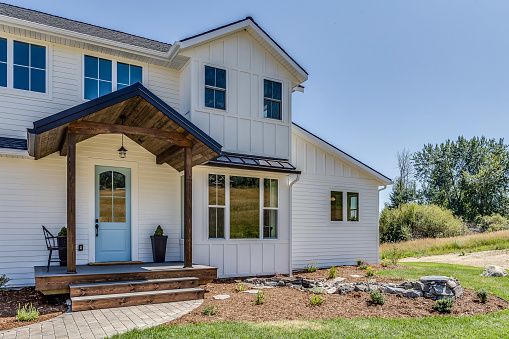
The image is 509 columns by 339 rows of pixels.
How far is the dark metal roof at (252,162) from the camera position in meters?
9.82

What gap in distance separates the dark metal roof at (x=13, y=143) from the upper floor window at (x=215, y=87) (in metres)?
4.31

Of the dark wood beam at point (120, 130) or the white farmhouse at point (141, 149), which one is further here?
the white farmhouse at point (141, 149)

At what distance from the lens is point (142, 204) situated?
9.77 meters

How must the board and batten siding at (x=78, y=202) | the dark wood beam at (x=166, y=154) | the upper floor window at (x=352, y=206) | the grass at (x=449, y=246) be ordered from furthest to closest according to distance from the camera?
the grass at (x=449, y=246) < the upper floor window at (x=352, y=206) < the dark wood beam at (x=166, y=154) < the board and batten siding at (x=78, y=202)

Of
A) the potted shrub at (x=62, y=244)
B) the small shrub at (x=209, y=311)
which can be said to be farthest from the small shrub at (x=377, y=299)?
the potted shrub at (x=62, y=244)

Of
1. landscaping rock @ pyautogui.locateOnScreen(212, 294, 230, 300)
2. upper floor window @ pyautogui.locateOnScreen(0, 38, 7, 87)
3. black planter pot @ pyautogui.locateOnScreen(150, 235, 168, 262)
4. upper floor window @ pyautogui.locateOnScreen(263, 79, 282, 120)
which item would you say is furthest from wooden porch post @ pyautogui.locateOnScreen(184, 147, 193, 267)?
upper floor window @ pyautogui.locateOnScreen(0, 38, 7, 87)

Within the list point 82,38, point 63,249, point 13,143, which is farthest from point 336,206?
point 13,143

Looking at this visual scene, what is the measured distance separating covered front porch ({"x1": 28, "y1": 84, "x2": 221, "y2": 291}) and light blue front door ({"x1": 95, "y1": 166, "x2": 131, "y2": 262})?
5 centimetres

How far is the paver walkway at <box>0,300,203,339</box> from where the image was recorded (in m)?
5.30

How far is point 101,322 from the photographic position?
5.89 meters

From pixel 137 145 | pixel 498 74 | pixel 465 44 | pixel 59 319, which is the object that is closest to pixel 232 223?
pixel 137 145

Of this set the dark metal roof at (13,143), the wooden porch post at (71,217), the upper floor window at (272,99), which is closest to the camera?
the wooden porch post at (71,217)

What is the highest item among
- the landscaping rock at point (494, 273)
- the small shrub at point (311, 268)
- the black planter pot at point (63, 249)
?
the black planter pot at point (63, 249)

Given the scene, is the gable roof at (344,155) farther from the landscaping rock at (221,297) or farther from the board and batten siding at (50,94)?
the landscaping rock at (221,297)
